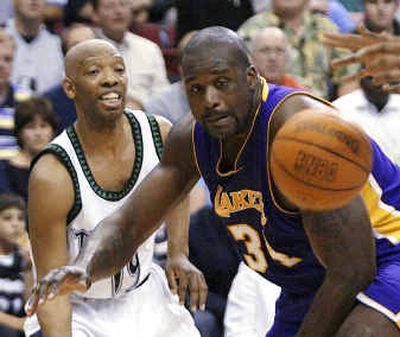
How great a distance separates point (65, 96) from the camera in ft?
26.0

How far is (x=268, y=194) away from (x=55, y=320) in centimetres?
157

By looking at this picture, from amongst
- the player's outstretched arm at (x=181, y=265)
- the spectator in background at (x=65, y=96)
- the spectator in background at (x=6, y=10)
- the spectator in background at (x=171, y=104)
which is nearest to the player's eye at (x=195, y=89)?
the player's outstretched arm at (x=181, y=265)

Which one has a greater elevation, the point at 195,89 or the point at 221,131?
the point at 195,89

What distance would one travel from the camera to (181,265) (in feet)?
18.7

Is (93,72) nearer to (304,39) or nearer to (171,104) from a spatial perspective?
(171,104)

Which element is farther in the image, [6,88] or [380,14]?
[380,14]

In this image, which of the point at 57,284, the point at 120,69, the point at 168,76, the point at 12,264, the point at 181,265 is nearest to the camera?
the point at 57,284

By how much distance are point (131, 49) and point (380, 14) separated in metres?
1.88

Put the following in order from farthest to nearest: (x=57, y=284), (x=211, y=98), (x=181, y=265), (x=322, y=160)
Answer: (x=181, y=265) < (x=211, y=98) < (x=57, y=284) < (x=322, y=160)

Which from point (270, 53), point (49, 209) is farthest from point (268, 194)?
point (270, 53)

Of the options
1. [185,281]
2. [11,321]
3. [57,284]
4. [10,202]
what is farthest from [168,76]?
[57,284]

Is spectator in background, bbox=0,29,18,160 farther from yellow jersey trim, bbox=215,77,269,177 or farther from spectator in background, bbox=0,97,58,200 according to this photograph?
yellow jersey trim, bbox=215,77,269,177

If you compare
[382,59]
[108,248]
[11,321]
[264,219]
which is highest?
[382,59]

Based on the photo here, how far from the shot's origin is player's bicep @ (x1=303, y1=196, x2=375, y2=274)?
4.02 metres
